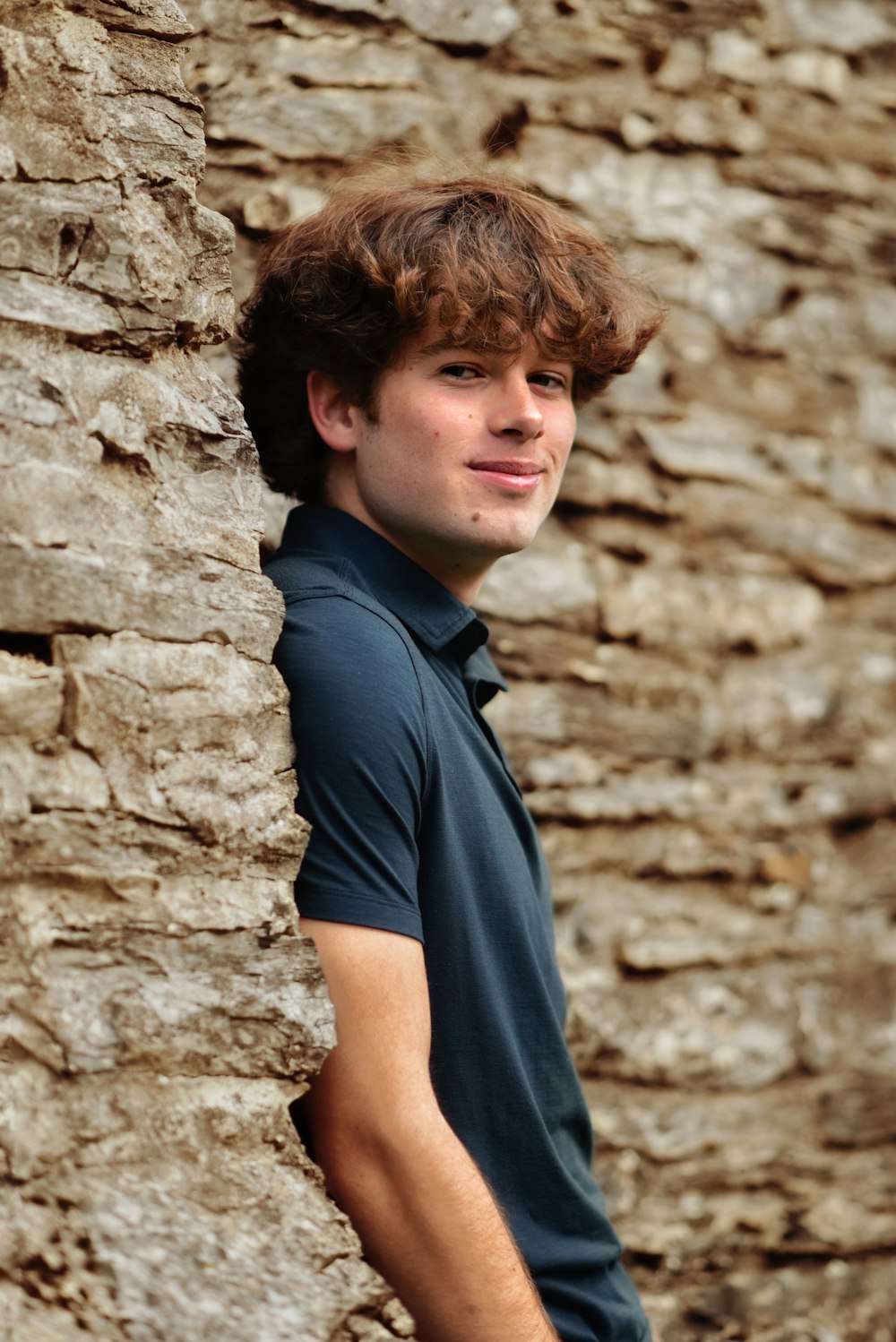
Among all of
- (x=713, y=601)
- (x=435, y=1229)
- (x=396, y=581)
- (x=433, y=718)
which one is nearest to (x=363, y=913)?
(x=433, y=718)

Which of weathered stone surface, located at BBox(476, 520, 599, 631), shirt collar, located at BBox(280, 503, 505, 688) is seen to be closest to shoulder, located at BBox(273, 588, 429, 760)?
shirt collar, located at BBox(280, 503, 505, 688)

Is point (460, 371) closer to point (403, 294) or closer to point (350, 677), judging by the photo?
point (403, 294)

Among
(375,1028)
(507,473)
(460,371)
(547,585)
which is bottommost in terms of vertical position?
(375,1028)

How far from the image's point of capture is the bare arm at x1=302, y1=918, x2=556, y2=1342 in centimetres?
154

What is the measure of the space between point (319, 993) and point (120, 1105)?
251 millimetres

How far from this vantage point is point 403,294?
1867 millimetres

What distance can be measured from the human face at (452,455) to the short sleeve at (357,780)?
1.05 feet

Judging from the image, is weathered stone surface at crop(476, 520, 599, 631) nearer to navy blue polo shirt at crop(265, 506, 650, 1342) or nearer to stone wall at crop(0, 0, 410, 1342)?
navy blue polo shirt at crop(265, 506, 650, 1342)

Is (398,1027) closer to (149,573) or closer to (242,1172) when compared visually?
(242,1172)

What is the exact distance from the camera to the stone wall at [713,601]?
2742mm

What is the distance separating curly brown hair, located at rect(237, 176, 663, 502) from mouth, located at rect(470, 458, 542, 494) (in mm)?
165

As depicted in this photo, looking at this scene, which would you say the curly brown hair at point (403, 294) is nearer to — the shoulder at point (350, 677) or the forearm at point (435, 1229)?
the shoulder at point (350, 677)

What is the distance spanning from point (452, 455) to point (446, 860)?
1.91 ft

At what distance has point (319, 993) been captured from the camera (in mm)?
1552
